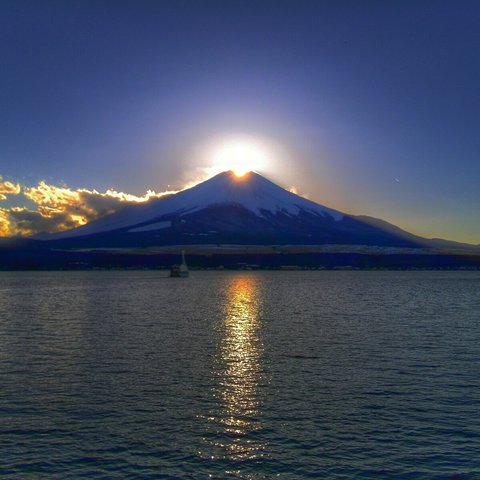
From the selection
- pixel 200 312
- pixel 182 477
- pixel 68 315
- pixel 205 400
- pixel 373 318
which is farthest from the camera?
pixel 200 312

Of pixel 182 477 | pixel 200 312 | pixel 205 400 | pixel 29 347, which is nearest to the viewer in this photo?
pixel 182 477

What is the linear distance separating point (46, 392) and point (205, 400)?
7.26m

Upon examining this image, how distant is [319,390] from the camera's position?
1064 inches

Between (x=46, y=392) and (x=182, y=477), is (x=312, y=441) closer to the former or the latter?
(x=182, y=477)

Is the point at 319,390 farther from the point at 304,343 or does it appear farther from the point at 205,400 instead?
the point at 304,343

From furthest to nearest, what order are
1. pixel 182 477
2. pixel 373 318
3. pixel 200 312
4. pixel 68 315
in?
pixel 200 312
pixel 68 315
pixel 373 318
pixel 182 477

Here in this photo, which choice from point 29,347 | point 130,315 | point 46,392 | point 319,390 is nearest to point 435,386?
point 319,390

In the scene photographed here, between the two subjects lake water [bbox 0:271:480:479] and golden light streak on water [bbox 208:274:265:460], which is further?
golden light streak on water [bbox 208:274:265:460]

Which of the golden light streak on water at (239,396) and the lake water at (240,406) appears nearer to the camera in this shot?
the lake water at (240,406)

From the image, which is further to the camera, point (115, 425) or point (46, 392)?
point (46, 392)

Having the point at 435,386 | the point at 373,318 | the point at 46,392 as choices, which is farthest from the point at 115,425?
the point at 373,318

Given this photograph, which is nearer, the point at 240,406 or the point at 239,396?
the point at 240,406

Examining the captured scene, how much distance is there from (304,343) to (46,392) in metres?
21.5

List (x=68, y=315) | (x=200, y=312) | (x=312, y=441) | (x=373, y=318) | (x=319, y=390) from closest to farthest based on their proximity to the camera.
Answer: (x=312, y=441), (x=319, y=390), (x=373, y=318), (x=68, y=315), (x=200, y=312)
